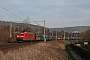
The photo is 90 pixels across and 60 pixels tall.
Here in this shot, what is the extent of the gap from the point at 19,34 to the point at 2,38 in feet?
18.7

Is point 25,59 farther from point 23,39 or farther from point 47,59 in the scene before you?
point 23,39

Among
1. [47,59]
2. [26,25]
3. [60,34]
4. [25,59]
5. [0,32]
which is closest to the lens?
[25,59]

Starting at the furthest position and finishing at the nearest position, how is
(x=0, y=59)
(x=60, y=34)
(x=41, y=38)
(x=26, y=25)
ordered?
(x=60, y=34) → (x=26, y=25) → (x=41, y=38) → (x=0, y=59)

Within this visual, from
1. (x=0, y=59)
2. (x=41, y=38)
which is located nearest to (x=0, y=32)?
(x=41, y=38)

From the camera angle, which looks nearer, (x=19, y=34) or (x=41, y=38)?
(x=19, y=34)

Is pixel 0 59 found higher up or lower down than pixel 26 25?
lower down

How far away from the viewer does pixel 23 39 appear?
210 ft

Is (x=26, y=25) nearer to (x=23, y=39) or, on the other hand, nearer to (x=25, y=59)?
(x=23, y=39)

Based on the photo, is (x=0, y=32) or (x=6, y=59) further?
(x=0, y=32)

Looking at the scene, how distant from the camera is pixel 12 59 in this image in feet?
40.9

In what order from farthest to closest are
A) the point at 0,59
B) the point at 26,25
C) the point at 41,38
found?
the point at 26,25 → the point at 41,38 → the point at 0,59

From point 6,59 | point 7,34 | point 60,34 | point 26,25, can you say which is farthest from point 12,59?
point 60,34

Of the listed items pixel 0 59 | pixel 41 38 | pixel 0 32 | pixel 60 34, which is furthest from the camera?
pixel 60 34

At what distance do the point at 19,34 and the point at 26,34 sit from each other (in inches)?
95.6
